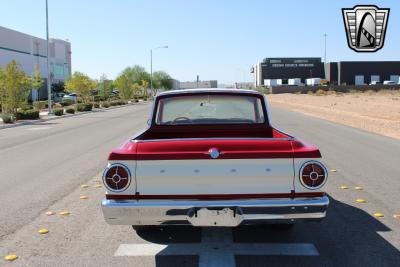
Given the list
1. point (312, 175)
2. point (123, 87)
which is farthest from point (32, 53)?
point (312, 175)

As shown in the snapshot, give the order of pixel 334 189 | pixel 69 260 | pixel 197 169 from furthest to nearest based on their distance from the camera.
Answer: pixel 334 189 → pixel 69 260 → pixel 197 169

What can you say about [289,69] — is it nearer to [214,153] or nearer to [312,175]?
[312,175]

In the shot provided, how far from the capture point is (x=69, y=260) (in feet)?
14.5

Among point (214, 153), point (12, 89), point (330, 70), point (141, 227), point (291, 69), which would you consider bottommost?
point (141, 227)

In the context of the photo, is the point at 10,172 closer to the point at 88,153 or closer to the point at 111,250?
the point at 88,153

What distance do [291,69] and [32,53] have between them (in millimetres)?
68361

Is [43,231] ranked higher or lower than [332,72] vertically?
lower

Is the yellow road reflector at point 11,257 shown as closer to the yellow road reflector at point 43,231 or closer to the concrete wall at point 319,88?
the yellow road reflector at point 43,231

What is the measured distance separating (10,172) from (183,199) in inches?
262

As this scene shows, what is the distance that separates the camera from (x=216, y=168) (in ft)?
13.0

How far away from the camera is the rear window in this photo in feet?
18.9

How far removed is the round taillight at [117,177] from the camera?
159 inches

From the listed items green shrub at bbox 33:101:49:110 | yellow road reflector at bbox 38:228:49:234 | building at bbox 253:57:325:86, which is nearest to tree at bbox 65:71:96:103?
green shrub at bbox 33:101:49:110

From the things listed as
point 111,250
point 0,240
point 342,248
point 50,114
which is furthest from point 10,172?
point 50,114
